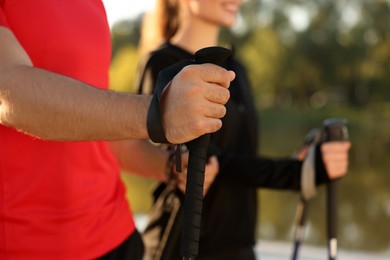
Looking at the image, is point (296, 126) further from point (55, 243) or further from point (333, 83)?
point (55, 243)

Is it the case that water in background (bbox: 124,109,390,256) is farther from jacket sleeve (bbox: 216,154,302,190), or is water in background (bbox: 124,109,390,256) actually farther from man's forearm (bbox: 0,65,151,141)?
man's forearm (bbox: 0,65,151,141)

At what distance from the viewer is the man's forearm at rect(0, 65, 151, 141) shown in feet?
3.33

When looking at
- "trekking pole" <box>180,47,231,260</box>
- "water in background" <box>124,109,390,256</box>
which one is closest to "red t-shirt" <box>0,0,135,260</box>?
"trekking pole" <box>180,47,231,260</box>

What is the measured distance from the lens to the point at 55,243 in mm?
1337

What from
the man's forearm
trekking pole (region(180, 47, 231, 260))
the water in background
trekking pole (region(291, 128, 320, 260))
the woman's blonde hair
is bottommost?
the water in background

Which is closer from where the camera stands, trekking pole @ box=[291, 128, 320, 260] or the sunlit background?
trekking pole @ box=[291, 128, 320, 260]

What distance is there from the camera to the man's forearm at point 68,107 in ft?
3.33

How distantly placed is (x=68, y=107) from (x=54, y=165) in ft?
1.19

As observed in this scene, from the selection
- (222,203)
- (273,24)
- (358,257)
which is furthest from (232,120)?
(273,24)

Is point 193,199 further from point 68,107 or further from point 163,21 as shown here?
point 163,21

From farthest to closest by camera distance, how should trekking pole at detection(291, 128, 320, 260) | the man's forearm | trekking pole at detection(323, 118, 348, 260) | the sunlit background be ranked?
1. the sunlit background
2. trekking pole at detection(291, 128, 320, 260)
3. trekking pole at detection(323, 118, 348, 260)
4. the man's forearm

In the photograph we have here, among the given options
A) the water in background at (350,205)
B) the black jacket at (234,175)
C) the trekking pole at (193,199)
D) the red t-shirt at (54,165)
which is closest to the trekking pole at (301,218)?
the black jacket at (234,175)

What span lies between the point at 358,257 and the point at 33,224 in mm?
3382

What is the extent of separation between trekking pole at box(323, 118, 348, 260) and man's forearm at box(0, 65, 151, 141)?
3.58 feet
